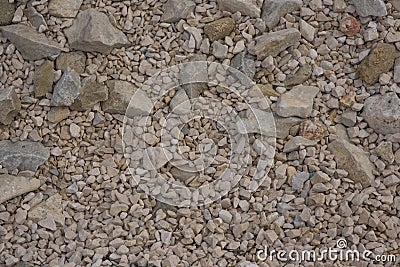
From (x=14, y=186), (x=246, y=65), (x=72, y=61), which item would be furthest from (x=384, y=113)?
(x=14, y=186)

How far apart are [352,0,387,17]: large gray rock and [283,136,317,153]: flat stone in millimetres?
656

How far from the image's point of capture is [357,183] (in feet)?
8.68

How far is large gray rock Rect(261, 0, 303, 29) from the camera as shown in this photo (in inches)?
113

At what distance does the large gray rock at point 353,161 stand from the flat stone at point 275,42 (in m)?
0.49

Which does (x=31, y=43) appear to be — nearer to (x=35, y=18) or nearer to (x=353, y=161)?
(x=35, y=18)

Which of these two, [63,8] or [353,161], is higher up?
[63,8]

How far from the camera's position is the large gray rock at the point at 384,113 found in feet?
8.76

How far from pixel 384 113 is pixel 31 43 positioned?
1601 mm

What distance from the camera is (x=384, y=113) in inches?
105

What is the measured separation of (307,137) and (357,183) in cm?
29

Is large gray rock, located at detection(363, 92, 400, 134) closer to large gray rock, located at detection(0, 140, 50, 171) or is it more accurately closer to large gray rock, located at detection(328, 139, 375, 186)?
large gray rock, located at detection(328, 139, 375, 186)

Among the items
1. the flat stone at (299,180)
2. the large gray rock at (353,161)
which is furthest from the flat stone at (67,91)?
the large gray rock at (353,161)

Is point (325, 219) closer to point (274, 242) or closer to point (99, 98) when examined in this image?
point (274, 242)

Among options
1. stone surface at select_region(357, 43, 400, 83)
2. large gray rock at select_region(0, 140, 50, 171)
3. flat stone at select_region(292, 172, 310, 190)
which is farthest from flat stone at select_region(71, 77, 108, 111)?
stone surface at select_region(357, 43, 400, 83)
